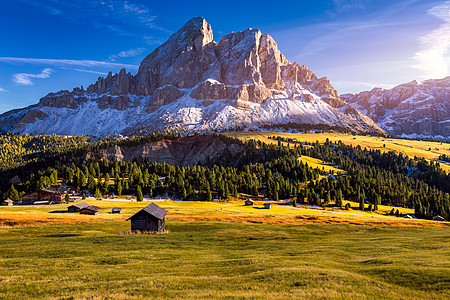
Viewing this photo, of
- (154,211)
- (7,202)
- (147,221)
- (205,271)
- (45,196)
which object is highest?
(205,271)

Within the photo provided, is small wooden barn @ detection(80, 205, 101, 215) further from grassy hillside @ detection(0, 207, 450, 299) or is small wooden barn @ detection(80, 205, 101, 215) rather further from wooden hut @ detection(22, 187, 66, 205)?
wooden hut @ detection(22, 187, 66, 205)

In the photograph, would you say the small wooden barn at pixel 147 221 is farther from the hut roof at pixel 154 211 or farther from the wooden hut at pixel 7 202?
the wooden hut at pixel 7 202

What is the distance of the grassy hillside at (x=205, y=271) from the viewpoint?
1791 cm

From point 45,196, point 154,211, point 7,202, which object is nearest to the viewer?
point 154,211

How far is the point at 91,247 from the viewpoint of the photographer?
34688mm

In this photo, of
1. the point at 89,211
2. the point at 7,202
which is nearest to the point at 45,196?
the point at 7,202

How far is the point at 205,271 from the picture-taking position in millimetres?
23656

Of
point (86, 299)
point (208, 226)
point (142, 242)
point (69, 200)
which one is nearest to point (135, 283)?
point (86, 299)

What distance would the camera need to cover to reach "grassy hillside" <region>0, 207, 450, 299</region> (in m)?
17.9

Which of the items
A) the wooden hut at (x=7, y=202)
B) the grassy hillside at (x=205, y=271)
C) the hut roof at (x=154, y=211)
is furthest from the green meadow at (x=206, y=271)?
the wooden hut at (x=7, y=202)

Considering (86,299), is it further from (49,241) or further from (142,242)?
(49,241)

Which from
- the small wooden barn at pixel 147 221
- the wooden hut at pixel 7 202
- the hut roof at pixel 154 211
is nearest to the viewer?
the hut roof at pixel 154 211

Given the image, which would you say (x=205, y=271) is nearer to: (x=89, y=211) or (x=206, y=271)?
(x=206, y=271)

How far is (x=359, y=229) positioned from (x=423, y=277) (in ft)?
139
